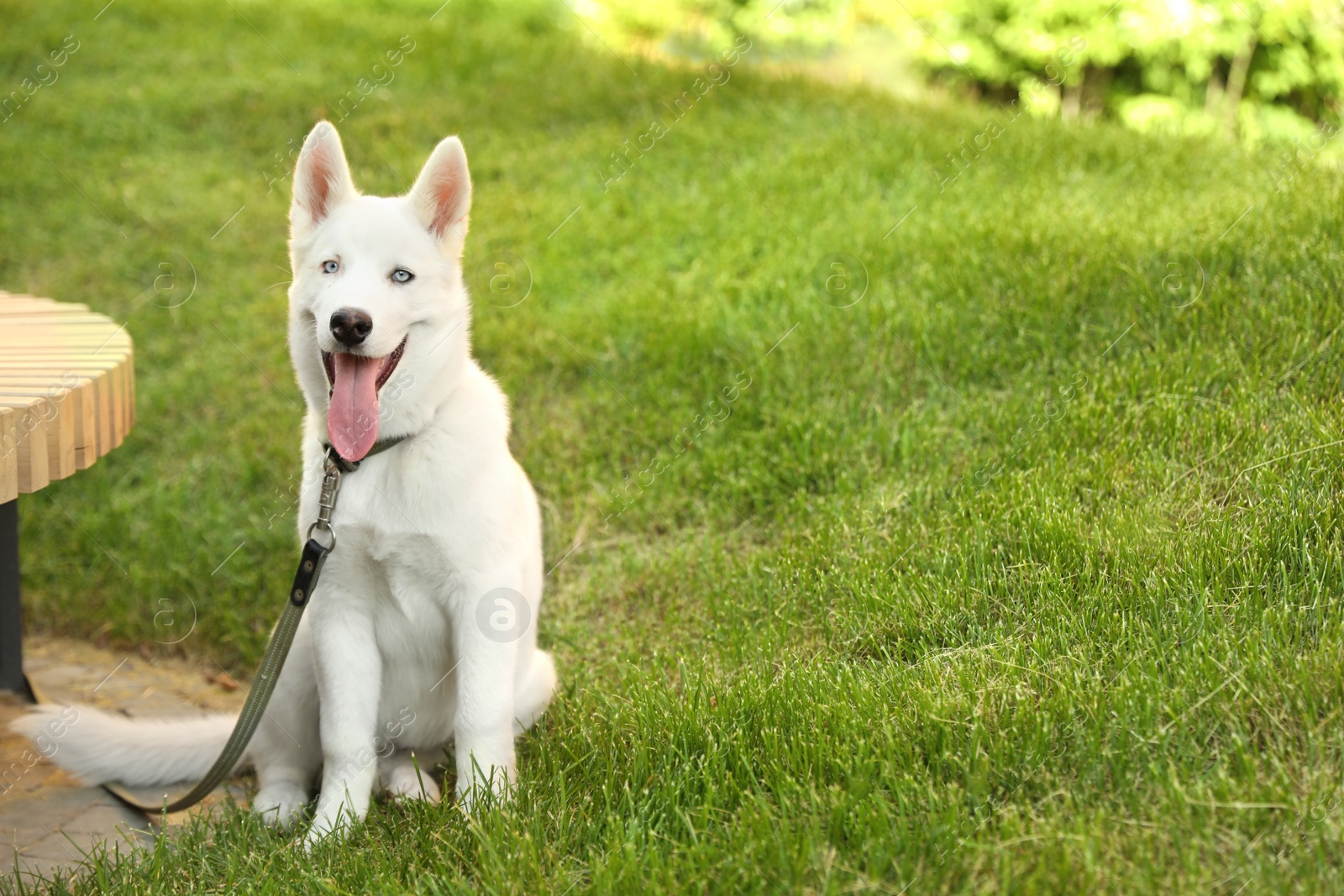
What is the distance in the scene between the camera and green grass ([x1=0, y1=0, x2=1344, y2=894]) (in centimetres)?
244

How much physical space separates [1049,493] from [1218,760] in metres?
1.31

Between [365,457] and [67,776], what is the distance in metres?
1.64

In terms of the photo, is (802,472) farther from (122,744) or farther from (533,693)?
(122,744)

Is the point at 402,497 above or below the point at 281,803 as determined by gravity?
above

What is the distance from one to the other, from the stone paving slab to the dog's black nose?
1.46m

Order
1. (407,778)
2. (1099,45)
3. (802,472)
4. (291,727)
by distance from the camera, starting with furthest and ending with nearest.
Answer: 1. (1099,45)
2. (802,472)
3. (291,727)
4. (407,778)

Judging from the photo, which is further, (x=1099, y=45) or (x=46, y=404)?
(x=1099, y=45)

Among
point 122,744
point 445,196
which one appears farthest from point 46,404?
point 445,196

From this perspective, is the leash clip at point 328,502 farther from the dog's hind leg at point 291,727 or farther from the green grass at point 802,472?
the green grass at point 802,472

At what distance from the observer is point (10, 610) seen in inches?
155

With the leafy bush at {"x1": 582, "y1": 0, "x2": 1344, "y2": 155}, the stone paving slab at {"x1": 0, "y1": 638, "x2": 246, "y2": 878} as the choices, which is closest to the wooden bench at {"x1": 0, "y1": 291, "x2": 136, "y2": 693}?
the stone paving slab at {"x1": 0, "y1": 638, "x2": 246, "y2": 878}

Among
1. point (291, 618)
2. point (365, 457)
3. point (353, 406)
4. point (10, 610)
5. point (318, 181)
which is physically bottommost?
point (10, 610)

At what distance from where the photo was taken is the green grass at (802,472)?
2441 mm

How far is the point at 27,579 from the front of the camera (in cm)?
485
